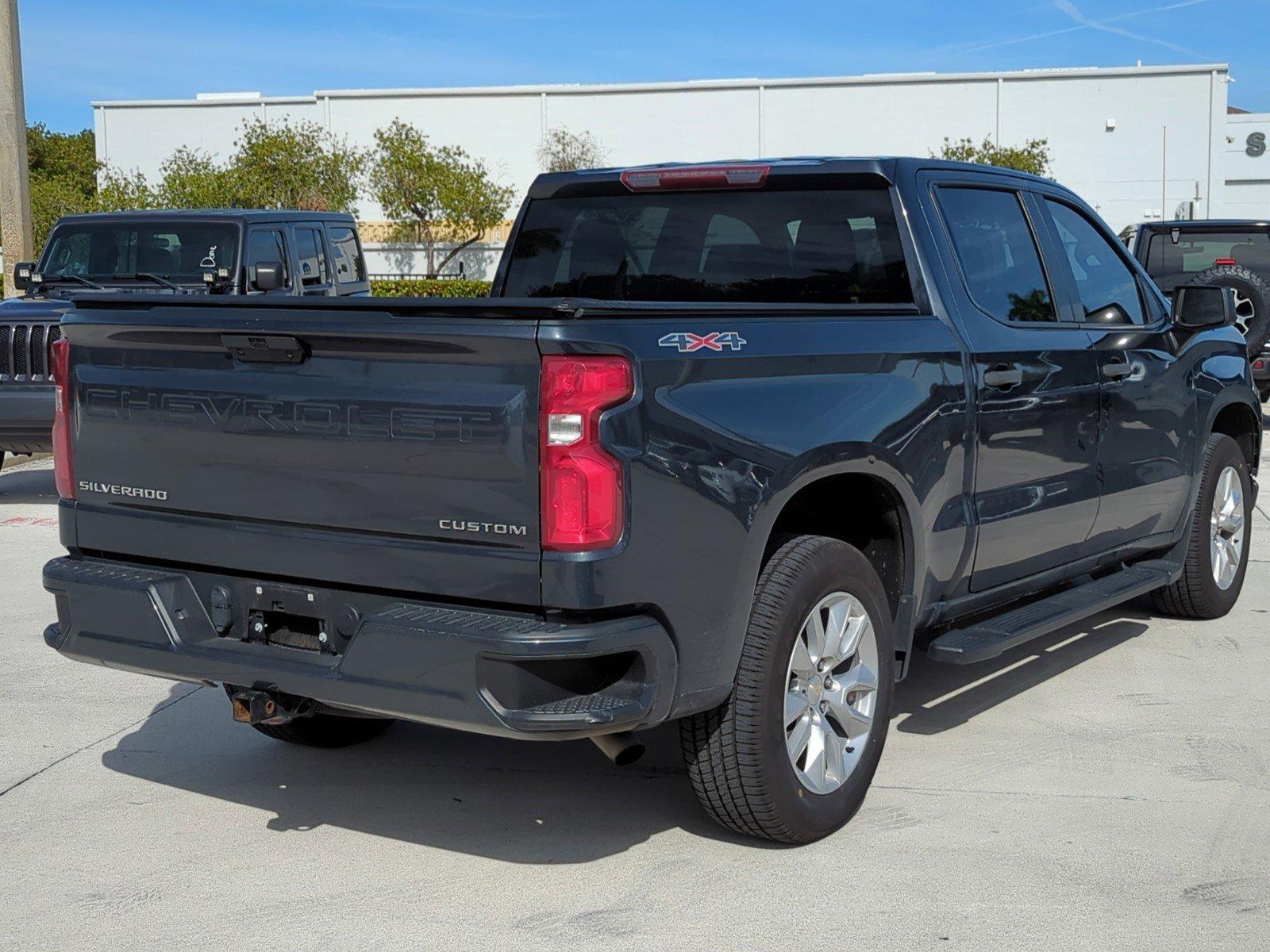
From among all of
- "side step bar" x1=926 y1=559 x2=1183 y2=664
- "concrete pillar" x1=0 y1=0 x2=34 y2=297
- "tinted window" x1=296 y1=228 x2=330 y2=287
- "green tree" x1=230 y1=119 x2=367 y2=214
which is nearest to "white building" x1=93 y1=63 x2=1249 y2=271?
"green tree" x1=230 y1=119 x2=367 y2=214

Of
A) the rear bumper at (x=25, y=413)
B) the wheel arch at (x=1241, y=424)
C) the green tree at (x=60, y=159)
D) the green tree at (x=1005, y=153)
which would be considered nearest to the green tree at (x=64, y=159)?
the green tree at (x=60, y=159)

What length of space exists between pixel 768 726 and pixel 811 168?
6.87 ft

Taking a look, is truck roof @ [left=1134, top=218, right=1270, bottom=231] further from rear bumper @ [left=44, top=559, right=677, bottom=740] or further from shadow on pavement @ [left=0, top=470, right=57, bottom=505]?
rear bumper @ [left=44, top=559, right=677, bottom=740]

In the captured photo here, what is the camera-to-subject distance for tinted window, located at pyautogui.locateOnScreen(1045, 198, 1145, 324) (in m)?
5.82

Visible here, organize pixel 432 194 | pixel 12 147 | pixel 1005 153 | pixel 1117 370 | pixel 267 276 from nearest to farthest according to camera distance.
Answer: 1. pixel 1117 370
2. pixel 267 276
3. pixel 12 147
4. pixel 1005 153
5. pixel 432 194

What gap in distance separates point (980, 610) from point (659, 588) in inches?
79.1

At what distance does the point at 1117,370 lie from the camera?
574cm

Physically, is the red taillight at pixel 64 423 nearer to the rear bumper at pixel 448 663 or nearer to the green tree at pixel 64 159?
the rear bumper at pixel 448 663

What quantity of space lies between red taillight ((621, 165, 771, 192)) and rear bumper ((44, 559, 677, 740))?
A: 85.7 inches

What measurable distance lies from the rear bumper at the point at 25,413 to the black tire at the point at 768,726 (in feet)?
24.1

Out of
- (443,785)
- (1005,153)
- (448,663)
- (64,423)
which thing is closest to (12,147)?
(64,423)

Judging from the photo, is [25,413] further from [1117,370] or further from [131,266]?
[1117,370]

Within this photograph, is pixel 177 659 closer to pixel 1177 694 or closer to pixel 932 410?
pixel 932 410

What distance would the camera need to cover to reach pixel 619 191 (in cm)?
550
